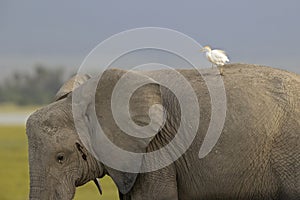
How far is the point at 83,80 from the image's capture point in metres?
7.07

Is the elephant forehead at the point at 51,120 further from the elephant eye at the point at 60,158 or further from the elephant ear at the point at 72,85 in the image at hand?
the elephant ear at the point at 72,85

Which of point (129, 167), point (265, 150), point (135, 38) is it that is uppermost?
point (135, 38)

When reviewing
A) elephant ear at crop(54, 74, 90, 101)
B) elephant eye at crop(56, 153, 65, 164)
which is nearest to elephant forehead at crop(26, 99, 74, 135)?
elephant eye at crop(56, 153, 65, 164)

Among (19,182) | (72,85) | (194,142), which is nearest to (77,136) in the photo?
(72,85)

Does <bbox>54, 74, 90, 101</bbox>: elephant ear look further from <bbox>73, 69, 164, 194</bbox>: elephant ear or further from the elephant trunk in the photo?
the elephant trunk

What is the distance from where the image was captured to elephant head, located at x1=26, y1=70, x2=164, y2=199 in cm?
656

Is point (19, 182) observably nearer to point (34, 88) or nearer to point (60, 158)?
point (60, 158)

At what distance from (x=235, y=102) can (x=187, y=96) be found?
354mm

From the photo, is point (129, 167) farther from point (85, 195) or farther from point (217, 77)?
point (85, 195)

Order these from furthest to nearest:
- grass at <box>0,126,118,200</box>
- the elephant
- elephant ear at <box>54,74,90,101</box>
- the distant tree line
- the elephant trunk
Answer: the distant tree line
grass at <box>0,126,118,200</box>
elephant ear at <box>54,74,90,101</box>
the elephant
the elephant trunk

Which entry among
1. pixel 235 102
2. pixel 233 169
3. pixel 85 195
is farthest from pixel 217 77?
pixel 85 195

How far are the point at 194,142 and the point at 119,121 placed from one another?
57cm

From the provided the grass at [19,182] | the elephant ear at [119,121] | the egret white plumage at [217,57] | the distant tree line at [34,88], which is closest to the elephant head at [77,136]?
the elephant ear at [119,121]

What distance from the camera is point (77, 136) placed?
6707mm
